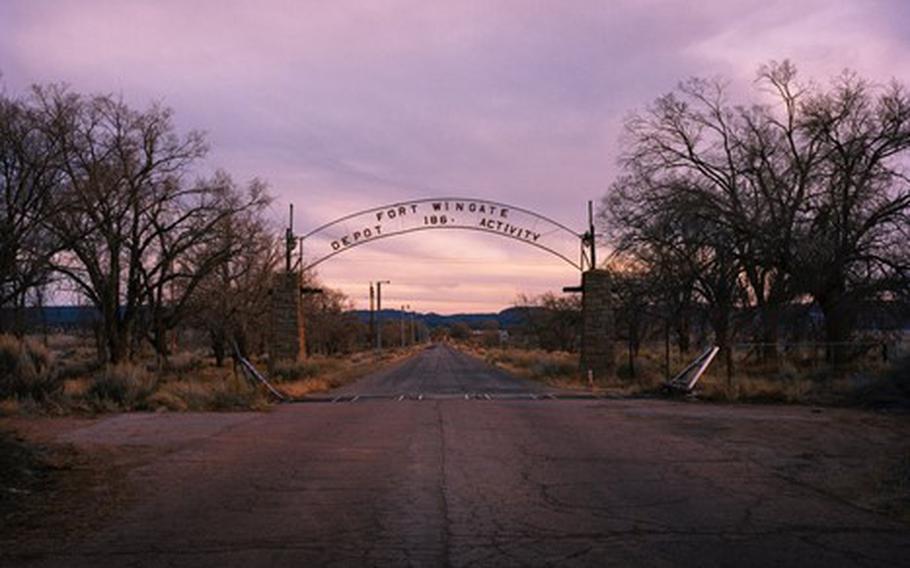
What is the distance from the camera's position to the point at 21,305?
35875 millimetres

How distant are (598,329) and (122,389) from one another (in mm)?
19213

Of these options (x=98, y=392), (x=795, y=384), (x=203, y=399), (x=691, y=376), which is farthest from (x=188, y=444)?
(x=795, y=384)

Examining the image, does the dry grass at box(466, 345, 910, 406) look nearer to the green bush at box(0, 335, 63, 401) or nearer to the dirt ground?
the dirt ground

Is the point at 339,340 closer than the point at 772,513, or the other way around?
the point at 772,513

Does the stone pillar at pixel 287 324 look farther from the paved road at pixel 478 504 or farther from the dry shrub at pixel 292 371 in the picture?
the paved road at pixel 478 504

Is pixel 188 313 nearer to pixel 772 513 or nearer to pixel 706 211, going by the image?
pixel 706 211

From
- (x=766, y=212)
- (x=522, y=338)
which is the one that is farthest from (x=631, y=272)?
(x=522, y=338)

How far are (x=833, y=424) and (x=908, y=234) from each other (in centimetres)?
1743

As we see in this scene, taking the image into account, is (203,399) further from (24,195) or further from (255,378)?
(24,195)

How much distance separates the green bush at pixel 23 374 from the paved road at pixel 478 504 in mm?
5999

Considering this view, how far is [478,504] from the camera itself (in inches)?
411

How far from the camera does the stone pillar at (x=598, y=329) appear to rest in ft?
124

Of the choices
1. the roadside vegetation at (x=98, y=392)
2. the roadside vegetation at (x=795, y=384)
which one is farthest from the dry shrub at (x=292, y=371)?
the roadside vegetation at (x=795, y=384)

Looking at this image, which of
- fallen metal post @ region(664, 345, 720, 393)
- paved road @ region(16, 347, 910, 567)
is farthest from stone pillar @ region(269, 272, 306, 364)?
paved road @ region(16, 347, 910, 567)
